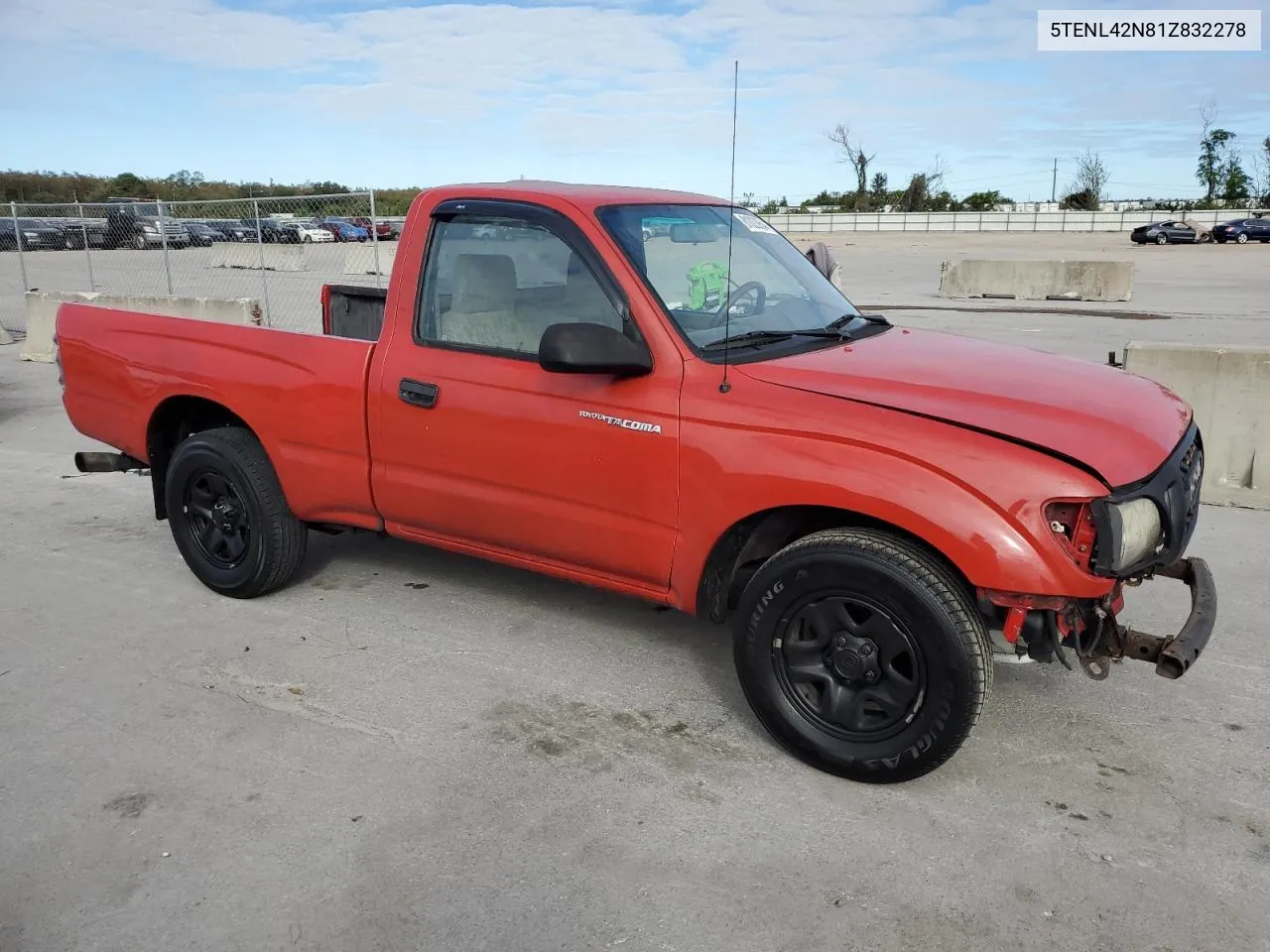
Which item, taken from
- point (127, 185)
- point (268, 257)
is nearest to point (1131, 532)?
point (268, 257)

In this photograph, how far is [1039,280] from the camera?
69.5ft

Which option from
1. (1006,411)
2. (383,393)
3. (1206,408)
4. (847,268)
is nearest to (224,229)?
(383,393)

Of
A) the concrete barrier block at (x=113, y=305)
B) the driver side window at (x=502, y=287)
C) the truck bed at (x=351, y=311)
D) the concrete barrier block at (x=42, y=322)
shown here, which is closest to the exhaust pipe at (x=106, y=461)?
the truck bed at (x=351, y=311)

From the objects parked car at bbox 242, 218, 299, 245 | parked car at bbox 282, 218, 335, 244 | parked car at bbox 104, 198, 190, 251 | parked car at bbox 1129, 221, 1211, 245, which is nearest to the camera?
parked car at bbox 282, 218, 335, 244

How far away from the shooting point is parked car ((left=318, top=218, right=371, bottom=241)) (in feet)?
41.0

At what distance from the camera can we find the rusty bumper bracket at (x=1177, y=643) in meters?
3.15

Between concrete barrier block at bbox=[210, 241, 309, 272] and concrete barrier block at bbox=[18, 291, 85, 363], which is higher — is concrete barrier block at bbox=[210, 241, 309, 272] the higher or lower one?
the higher one

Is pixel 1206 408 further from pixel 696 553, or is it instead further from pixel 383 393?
pixel 383 393

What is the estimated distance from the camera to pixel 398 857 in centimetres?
298

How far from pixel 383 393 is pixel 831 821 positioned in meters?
2.38

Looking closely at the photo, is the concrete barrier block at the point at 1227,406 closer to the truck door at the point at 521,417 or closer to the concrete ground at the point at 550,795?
the concrete ground at the point at 550,795

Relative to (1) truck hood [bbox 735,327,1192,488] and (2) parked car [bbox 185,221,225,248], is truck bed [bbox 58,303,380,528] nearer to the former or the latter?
(1) truck hood [bbox 735,327,1192,488]

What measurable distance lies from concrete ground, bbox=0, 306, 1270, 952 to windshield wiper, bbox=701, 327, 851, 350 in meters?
1.35

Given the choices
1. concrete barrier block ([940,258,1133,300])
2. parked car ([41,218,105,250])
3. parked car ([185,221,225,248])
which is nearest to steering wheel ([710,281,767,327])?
parked car ([185,221,225,248])
